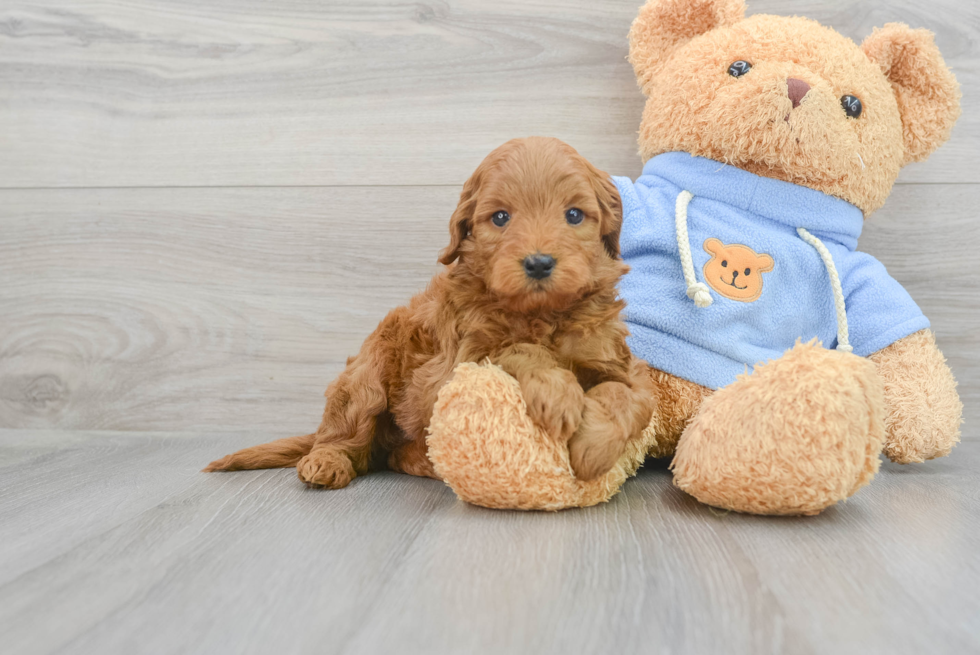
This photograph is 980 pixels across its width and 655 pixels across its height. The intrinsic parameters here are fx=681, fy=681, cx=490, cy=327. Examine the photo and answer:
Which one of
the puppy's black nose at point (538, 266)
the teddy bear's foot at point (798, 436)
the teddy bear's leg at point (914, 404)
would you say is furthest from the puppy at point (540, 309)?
Answer: the teddy bear's leg at point (914, 404)

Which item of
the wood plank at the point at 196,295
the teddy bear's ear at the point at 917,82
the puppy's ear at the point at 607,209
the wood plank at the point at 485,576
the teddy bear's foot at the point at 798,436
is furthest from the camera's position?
the wood plank at the point at 196,295

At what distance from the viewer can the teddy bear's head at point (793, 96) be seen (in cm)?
111

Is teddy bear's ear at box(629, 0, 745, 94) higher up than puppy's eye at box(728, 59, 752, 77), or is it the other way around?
teddy bear's ear at box(629, 0, 745, 94)

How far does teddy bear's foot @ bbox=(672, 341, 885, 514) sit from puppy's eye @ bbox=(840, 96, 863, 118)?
479 mm

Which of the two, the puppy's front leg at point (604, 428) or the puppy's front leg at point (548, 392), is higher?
the puppy's front leg at point (548, 392)

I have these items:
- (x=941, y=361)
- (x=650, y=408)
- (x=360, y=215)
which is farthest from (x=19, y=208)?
(x=941, y=361)

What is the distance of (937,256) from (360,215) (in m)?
1.26

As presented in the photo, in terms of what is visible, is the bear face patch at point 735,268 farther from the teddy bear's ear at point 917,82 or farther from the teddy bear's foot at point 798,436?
the teddy bear's ear at point 917,82

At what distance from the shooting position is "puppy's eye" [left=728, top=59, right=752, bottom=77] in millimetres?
1160

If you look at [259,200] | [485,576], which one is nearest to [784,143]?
[485,576]

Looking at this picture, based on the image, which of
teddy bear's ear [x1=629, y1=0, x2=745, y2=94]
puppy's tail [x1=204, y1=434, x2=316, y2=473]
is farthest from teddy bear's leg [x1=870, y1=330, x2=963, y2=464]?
puppy's tail [x1=204, y1=434, x2=316, y2=473]

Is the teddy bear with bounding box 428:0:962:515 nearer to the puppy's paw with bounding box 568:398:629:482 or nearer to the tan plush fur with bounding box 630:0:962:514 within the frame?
the tan plush fur with bounding box 630:0:962:514

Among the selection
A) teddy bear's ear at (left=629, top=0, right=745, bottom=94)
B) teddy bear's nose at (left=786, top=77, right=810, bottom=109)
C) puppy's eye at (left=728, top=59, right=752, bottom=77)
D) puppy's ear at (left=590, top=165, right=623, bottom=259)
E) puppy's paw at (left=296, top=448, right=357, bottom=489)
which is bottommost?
puppy's paw at (left=296, top=448, right=357, bottom=489)

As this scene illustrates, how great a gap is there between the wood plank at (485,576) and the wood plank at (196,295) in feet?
1.71
